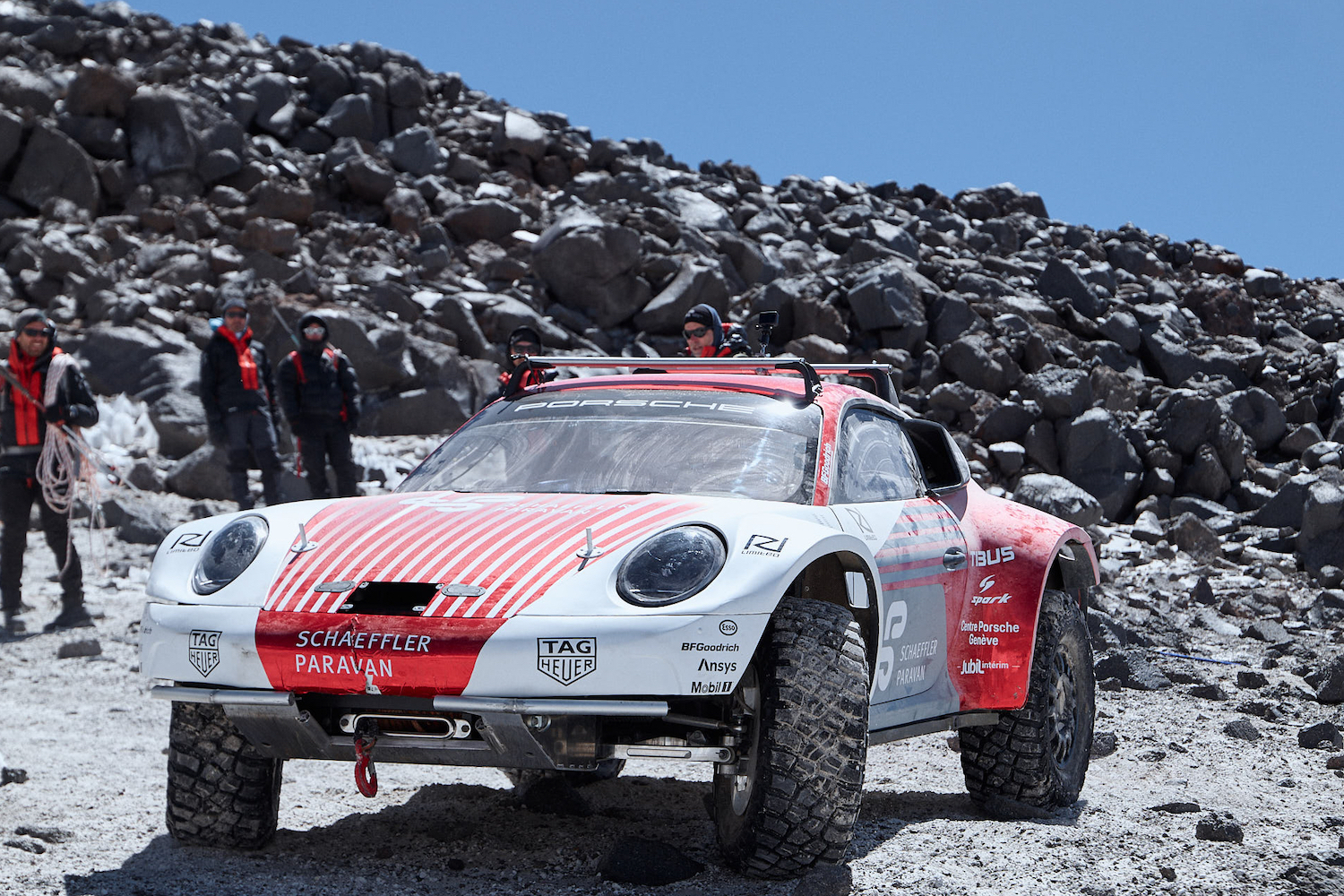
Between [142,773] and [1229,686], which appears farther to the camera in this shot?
[1229,686]

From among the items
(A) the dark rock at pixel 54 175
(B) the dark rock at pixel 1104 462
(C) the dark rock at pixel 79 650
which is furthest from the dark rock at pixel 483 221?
(C) the dark rock at pixel 79 650

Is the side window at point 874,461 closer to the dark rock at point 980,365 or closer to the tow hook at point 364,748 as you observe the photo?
the tow hook at point 364,748

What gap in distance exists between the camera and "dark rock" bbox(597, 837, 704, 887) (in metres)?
3.98

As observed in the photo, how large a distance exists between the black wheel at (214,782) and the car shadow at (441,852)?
0.24ft

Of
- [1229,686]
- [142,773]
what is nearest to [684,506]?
[142,773]

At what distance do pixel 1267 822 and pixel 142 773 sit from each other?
456 centimetres

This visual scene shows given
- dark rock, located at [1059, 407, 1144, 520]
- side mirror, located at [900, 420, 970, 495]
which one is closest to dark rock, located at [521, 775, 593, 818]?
side mirror, located at [900, 420, 970, 495]

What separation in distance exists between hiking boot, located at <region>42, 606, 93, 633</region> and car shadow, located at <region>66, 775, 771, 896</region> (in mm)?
5250

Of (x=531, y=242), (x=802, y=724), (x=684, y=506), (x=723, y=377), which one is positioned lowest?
(x=802, y=724)

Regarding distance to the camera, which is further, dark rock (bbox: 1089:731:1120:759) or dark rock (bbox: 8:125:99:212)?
dark rock (bbox: 8:125:99:212)

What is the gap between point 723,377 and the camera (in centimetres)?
538

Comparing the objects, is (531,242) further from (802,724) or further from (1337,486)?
(802,724)

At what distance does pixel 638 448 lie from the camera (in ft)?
16.0

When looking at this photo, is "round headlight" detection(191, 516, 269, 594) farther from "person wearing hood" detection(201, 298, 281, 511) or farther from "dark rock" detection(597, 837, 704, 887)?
"person wearing hood" detection(201, 298, 281, 511)
